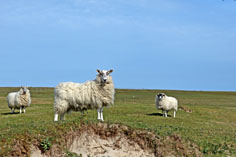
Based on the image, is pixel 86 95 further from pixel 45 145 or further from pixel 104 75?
pixel 45 145

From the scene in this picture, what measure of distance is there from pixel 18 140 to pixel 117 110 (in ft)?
60.3

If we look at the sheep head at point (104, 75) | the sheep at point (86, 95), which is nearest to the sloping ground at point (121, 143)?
the sheep at point (86, 95)

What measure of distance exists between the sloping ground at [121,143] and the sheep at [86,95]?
3426 mm

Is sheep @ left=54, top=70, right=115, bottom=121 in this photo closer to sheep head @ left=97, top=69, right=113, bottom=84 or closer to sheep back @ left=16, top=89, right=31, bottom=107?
sheep head @ left=97, top=69, right=113, bottom=84

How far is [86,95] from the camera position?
17.5 m

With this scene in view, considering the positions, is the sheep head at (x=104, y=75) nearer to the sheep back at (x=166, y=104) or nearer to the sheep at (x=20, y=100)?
the sheep back at (x=166, y=104)

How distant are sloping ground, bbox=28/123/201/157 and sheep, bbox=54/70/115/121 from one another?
3426 mm

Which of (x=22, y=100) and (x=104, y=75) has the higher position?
(x=104, y=75)

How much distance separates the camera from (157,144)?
1347 cm

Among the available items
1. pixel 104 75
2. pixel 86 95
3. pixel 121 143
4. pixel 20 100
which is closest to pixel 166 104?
pixel 104 75

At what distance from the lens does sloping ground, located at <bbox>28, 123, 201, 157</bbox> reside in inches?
527

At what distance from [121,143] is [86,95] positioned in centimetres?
463

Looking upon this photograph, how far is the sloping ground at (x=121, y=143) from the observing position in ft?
43.9

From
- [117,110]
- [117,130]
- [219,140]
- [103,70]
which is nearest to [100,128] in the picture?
[117,130]
